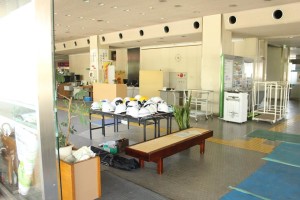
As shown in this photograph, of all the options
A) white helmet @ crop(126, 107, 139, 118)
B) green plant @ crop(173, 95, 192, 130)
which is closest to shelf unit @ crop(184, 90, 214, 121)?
green plant @ crop(173, 95, 192, 130)

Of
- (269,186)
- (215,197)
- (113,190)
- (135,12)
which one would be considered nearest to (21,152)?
(113,190)

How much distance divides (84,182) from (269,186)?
7.23 feet

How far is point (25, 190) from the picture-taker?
215cm

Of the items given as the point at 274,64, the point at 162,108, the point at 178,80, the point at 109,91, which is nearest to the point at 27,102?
the point at 162,108

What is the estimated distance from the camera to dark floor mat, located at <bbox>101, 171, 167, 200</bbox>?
106 inches

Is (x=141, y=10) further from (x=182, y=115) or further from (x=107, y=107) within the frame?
(x=182, y=115)

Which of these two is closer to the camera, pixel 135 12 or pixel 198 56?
pixel 135 12

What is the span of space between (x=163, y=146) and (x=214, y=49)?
5.23 m

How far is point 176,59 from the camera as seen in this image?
11883 mm

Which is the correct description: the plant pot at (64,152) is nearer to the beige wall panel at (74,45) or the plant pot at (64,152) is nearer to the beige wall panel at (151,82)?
the beige wall panel at (151,82)

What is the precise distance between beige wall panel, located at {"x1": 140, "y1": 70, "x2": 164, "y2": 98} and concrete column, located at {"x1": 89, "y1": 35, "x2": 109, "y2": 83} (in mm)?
2238

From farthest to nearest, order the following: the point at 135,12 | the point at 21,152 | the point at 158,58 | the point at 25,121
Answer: the point at 158,58, the point at 135,12, the point at 21,152, the point at 25,121

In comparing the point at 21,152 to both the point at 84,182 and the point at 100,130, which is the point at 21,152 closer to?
the point at 84,182

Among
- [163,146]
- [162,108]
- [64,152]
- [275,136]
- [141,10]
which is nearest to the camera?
[64,152]
